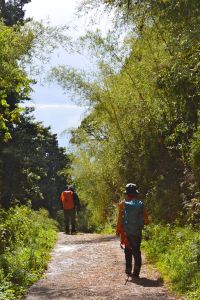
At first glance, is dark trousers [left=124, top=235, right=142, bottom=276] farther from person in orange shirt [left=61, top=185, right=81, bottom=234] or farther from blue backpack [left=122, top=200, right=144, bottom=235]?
person in orange shirt [left=61, top=185, right=81, bottom=234]

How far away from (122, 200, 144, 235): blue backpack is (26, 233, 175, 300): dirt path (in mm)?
918

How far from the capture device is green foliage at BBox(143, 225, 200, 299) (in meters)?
8.02

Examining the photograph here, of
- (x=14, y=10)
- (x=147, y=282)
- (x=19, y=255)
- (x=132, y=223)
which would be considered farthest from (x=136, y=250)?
(x=14, y=10)

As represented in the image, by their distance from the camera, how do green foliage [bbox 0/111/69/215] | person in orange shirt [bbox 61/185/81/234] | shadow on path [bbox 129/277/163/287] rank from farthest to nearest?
green foliage [bbox 0/111/69/215]
person in orange shirt [bbox 61/185/81/234]
shadow on path [bbox 129/277/163/287]

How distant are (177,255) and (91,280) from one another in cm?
177

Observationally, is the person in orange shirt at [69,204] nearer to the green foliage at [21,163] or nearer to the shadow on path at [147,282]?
the green foliage at [21,163]

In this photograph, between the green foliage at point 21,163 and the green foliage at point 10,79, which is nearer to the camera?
the green foliage at point 10,79

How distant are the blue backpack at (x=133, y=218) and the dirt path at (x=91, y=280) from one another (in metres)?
0.92

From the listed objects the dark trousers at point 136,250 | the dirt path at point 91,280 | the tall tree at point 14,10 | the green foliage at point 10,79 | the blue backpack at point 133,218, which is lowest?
the dirt path at point 91,280

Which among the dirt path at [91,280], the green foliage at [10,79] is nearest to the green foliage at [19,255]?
the dirt path at [91,280]

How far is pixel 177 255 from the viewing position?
9781mm

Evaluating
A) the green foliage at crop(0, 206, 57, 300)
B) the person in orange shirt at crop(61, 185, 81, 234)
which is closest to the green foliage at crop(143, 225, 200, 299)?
the green foliage at crop(0, 206, 57, 300)

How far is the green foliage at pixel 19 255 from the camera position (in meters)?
8.40

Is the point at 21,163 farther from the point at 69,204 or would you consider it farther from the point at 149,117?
the point at 149,117
